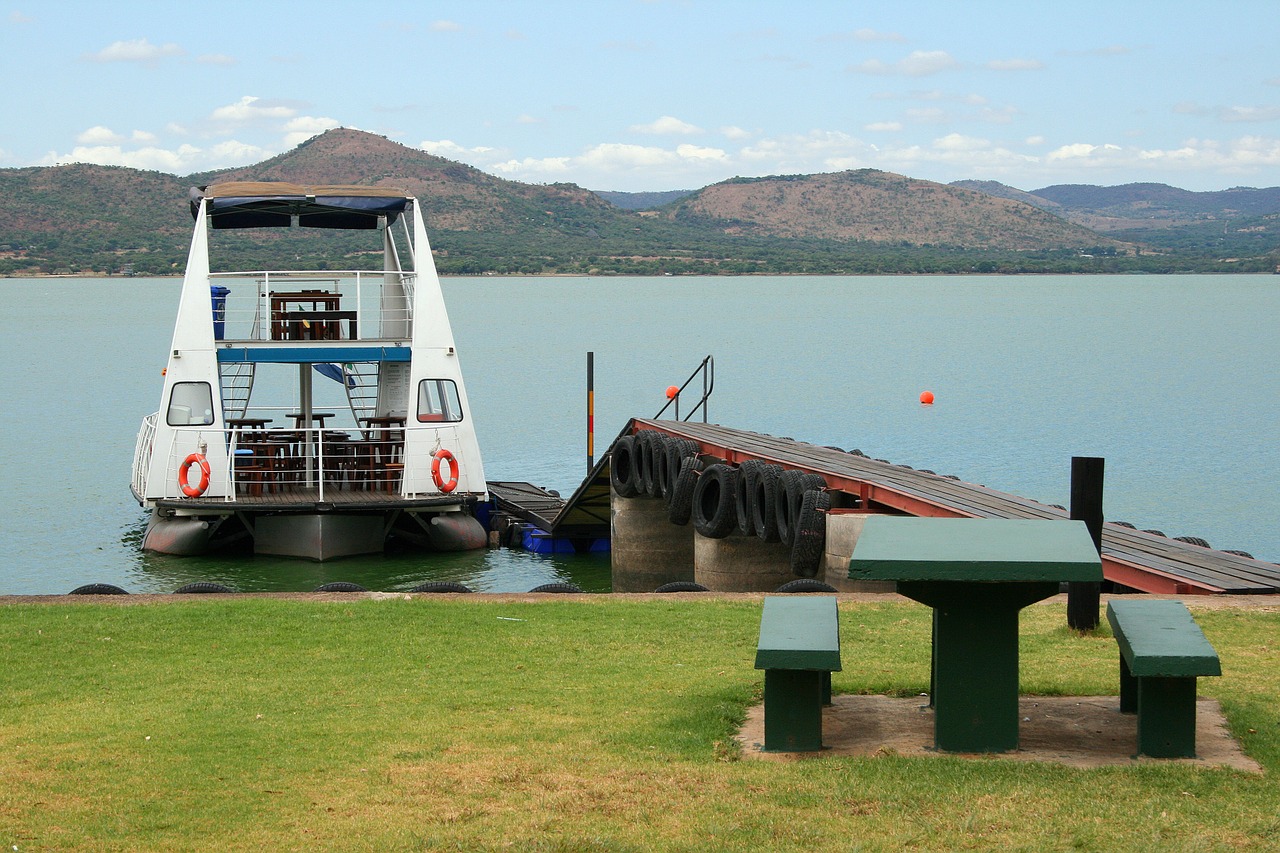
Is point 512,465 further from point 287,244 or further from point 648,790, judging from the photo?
point 287,244

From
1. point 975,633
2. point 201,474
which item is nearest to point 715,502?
point 201,474

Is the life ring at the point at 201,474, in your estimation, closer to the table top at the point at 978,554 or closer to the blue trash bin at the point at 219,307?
the blue trash bin at the point at 219,307

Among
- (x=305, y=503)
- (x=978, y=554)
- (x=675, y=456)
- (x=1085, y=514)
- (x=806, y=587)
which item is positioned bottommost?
(x=305, y=503)

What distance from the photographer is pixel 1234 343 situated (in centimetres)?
9394

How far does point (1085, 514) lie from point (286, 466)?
16050 millimetres

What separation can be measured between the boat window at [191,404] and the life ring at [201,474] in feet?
1.69

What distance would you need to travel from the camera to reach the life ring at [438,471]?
22469 mm

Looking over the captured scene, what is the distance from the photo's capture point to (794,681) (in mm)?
6598

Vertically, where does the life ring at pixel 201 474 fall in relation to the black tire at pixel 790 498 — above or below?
below

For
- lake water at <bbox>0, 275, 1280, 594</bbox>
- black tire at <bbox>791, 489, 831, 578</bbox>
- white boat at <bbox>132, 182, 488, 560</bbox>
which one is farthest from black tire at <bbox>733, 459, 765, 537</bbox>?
white boat at <bbox>132, 182, 488, 560</bbox>

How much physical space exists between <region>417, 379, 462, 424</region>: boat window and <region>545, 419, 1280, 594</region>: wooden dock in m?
2.27

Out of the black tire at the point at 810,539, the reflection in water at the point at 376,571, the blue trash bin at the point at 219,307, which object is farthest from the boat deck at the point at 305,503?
the black tire at the point at 810,539

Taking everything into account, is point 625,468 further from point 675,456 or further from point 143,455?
point 143,455

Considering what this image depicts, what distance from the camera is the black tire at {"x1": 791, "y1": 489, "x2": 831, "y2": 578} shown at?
1445 centimetres
